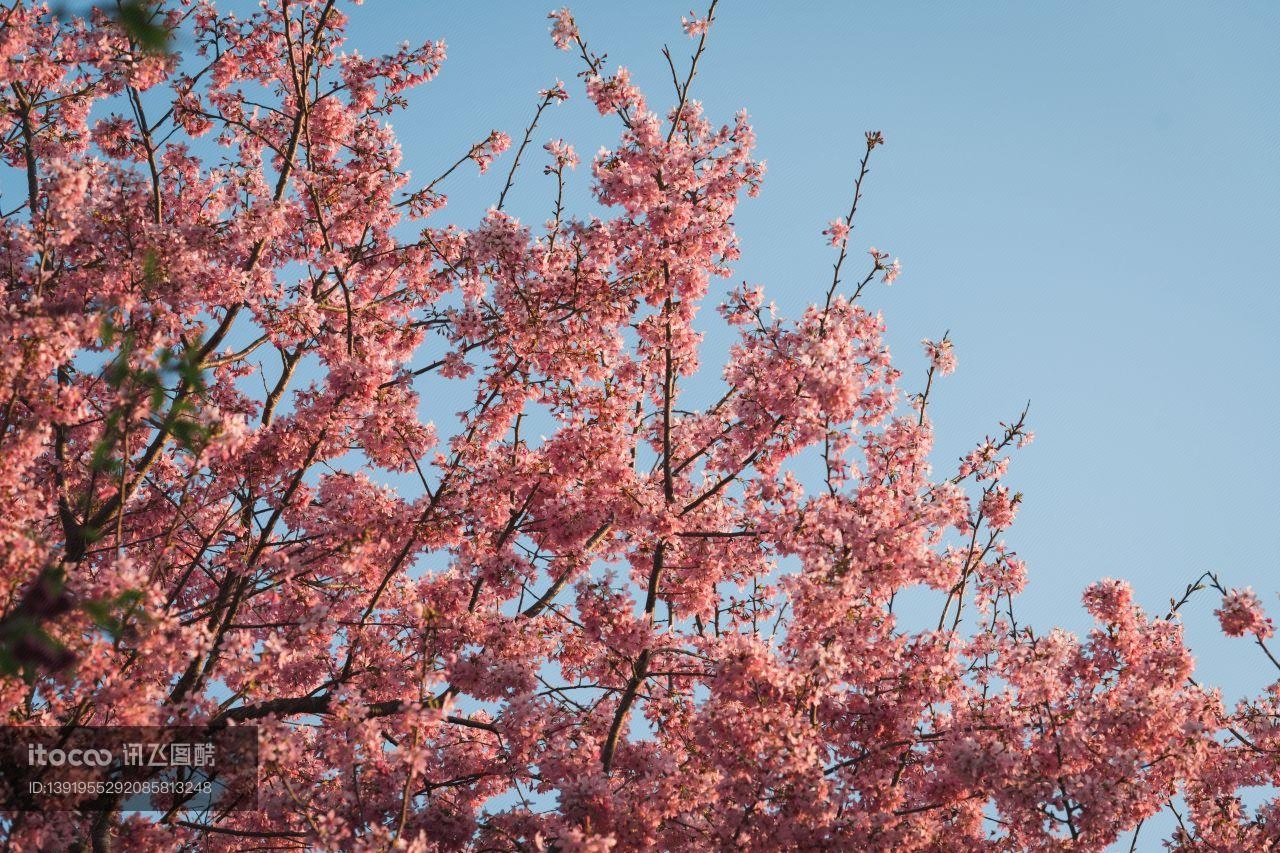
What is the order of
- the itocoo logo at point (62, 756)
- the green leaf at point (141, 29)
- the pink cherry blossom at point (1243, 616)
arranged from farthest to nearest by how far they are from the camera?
the pink cherry blossom at point (1243, 616) → the itocoo logo at point (62, 756) → the green leaf at point (141, 29)

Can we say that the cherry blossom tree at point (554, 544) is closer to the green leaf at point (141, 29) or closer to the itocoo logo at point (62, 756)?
the itocoo logo at point (62, 756)

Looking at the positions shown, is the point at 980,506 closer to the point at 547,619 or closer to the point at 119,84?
the point at 547,619

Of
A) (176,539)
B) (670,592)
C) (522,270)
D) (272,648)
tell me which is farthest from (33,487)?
(670,592)

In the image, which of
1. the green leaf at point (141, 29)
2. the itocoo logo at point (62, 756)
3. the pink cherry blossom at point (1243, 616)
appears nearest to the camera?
the green leaf at point (141, 29)

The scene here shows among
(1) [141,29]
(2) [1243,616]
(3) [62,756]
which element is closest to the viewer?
(1) [141,29]

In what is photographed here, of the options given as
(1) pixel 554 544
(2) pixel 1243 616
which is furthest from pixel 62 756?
(2) pixel 1243 616

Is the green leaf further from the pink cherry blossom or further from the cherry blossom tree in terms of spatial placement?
the pink cherry blossom

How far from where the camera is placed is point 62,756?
8391 millimetres

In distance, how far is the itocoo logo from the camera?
8.38 meters

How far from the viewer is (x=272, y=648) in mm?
7781

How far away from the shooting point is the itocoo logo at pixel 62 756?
330 inches

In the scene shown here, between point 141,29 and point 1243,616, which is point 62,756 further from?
point 1243,616

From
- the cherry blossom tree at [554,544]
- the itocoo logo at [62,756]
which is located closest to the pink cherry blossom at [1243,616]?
the cherry blossom tree at [554,544]

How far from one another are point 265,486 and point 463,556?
2.74 metres
